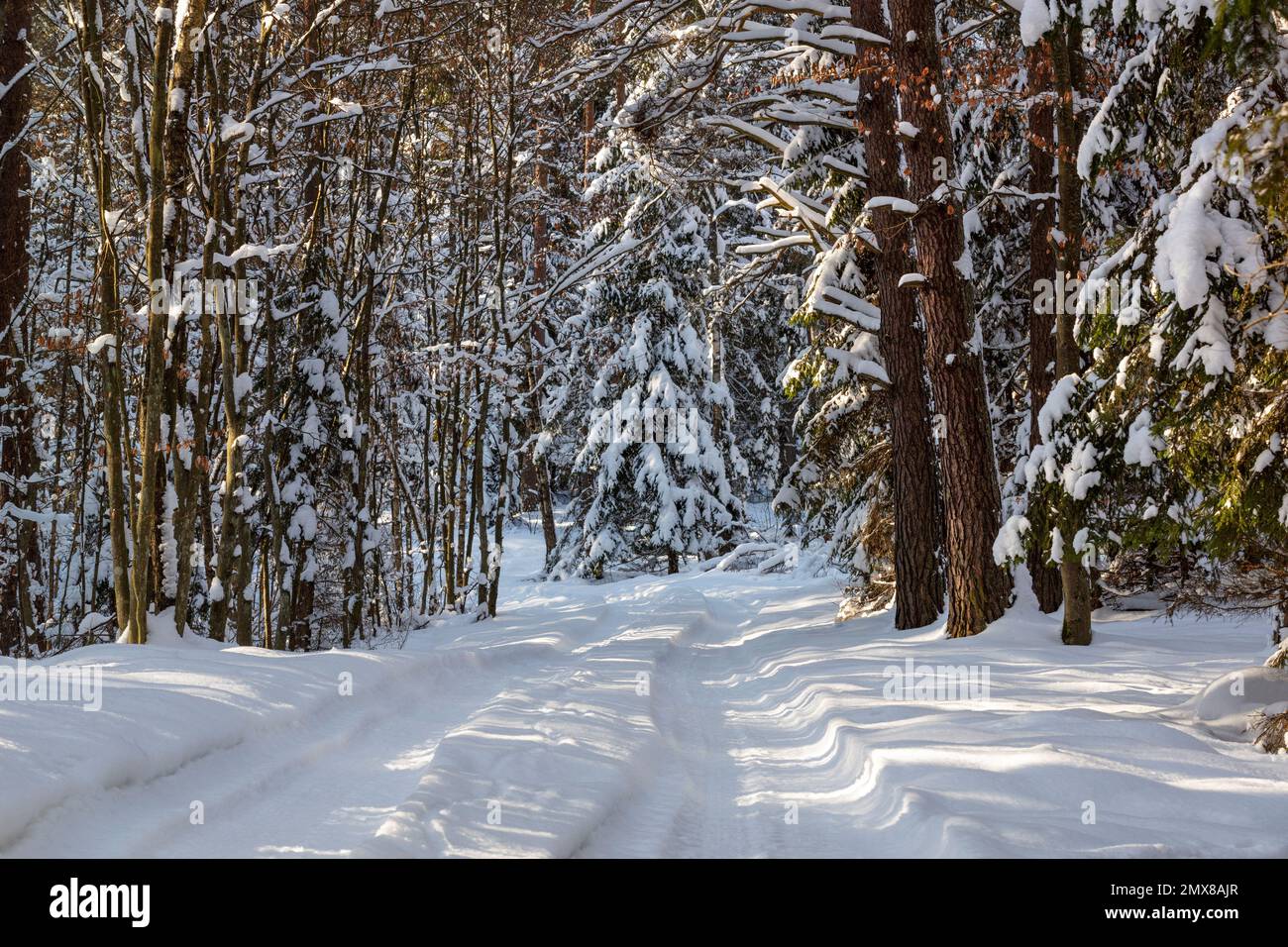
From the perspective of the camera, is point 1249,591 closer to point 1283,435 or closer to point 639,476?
point 1283,435

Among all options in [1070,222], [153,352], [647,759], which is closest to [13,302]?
[153,352]

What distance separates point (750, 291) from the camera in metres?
13.6

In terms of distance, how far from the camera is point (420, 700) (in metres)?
7.91

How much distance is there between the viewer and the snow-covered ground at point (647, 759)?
4133mm

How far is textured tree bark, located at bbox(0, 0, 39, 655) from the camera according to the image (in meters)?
10.4

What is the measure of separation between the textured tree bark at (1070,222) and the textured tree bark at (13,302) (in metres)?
10.5

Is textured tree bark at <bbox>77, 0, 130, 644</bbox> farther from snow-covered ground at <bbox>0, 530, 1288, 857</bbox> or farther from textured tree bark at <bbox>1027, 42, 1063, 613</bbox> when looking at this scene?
textured tree bark at <bbox>1027, 42, 1063, 613</bbox>

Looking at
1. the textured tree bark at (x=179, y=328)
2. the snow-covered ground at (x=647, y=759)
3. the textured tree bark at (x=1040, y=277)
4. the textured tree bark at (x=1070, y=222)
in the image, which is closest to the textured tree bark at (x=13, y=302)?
the textured tree bark at (x=179, y=328)

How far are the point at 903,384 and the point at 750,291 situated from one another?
2.98 m

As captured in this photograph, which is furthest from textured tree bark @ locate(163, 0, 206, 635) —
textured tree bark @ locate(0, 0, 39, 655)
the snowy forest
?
textured tree bark @ locate(0, 0, 39, 655)

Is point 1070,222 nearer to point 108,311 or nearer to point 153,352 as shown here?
point 153,352

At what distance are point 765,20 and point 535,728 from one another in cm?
1297

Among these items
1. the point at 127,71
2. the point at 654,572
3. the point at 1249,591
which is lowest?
the point at 654,572
